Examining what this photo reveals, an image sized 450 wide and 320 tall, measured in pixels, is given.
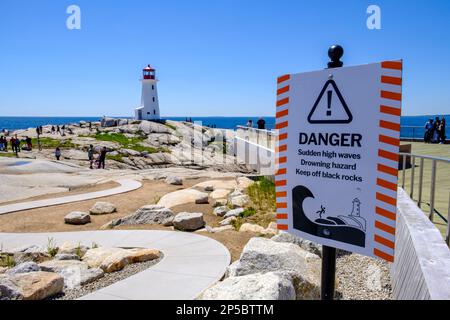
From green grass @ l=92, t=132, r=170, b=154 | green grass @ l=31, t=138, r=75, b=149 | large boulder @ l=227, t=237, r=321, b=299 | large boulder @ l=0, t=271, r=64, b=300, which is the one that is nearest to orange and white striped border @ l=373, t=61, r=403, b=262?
large boulder @ l=227, t=237, r=321, b=299

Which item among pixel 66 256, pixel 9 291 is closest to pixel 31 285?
pixel 9 291

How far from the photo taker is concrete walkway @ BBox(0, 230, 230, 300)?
485 centimetres

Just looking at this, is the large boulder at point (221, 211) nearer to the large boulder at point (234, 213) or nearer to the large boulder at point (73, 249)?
the large boulder at point (234, 213)

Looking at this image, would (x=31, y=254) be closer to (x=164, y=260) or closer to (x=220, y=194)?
(x=164, y=260)

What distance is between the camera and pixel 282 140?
10.1ft

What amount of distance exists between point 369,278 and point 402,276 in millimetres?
1259

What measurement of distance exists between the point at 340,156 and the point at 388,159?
333 mm

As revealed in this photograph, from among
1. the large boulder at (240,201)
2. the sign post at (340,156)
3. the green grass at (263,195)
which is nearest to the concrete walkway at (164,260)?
the sign post at (340,156)

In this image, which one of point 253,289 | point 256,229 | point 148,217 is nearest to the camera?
point 253,289

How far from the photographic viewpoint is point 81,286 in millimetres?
5395

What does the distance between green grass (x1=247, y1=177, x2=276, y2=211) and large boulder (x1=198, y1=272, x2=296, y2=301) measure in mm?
6970

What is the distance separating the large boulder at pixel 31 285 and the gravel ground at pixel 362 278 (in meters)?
3.92

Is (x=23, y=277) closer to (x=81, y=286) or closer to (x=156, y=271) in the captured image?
(x=81, y=286)
